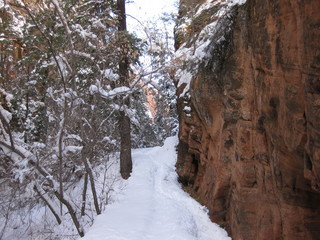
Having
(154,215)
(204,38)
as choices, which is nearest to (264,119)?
(154,215)

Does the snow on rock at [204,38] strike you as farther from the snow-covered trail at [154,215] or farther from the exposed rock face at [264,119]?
the snow-covered trail at [154,215]

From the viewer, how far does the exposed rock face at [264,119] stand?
426cm

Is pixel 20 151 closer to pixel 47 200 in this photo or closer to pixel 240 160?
pixel 47 200

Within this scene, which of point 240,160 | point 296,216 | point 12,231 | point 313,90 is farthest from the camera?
point 12,231

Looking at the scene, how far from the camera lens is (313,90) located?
3.92 metres

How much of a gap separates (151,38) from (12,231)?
8.25 m

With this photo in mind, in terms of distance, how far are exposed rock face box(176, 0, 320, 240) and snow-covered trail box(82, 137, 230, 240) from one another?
603mm

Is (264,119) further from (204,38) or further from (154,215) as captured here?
(204,38)

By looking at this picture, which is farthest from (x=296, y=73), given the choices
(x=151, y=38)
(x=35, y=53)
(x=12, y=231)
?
(x=12, y=231)

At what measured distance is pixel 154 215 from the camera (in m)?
8.75

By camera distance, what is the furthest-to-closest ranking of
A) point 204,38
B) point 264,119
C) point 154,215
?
point 204,38
point 154,215
point 264,119

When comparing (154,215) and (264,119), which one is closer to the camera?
(264,119)

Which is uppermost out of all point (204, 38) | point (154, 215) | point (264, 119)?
point (204, 38)

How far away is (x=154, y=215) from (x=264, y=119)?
4568mm
